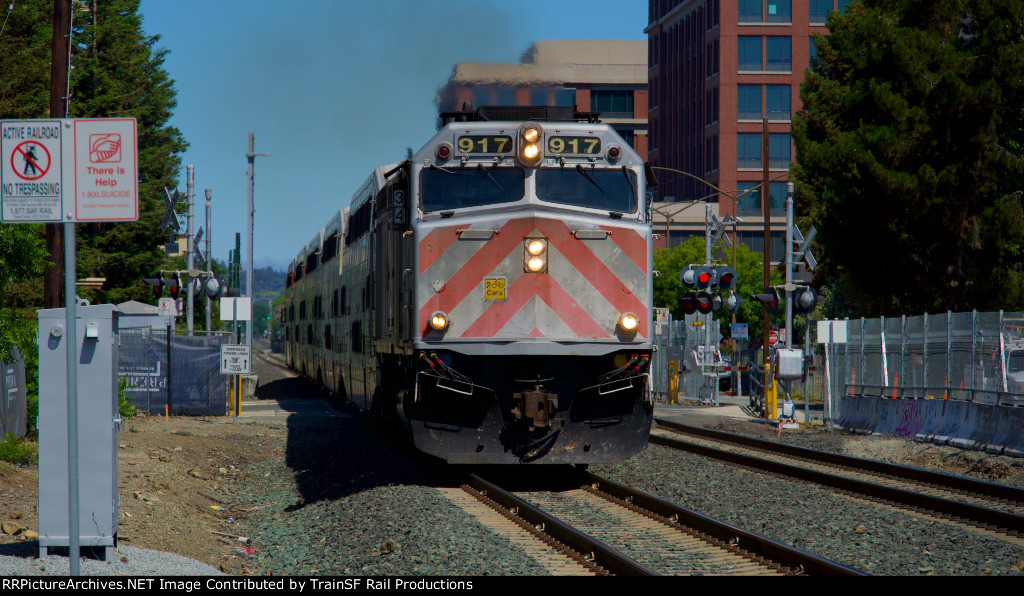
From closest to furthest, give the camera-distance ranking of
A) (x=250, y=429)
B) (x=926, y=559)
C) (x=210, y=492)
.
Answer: (x=926, y=559) < (x=210, y=492) < (x=250, y=429)

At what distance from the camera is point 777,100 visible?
82.9 metres

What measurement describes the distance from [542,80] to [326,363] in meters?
13.7

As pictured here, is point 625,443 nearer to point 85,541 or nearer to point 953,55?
point 85,541

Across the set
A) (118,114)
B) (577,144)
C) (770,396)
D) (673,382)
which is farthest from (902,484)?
(118,114)

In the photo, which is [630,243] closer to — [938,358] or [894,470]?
[894,470]

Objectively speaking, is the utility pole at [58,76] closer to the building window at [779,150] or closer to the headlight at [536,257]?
the headlight at [536,257]

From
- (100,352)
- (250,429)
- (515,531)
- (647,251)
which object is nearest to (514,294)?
(647,251)

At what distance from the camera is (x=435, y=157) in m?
12.2

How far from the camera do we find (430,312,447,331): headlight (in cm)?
1162

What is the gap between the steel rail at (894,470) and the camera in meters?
13.1

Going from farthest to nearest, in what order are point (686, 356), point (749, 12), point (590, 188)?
point (749, 12) < point (686, 356) < point (590, 188)

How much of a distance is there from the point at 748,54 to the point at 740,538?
256ft

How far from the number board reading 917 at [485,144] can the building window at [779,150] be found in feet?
243

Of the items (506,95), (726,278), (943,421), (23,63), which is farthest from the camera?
(23,63)
